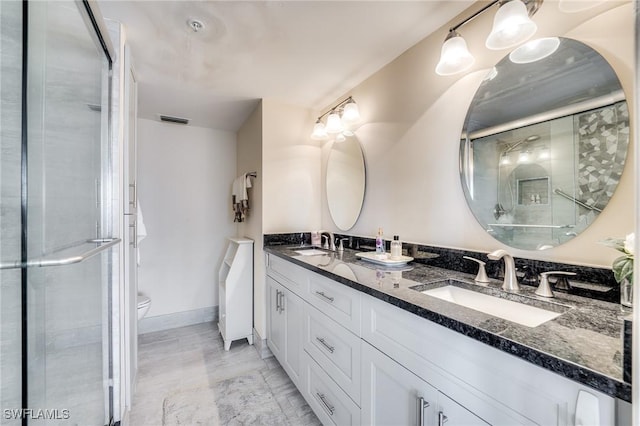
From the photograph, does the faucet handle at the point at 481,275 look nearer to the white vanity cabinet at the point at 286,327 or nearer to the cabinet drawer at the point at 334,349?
the cabinet drawer at the point at 334,349

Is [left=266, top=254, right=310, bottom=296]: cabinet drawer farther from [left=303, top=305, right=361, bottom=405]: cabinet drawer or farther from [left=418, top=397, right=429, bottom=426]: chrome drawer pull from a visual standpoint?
[left=418, top=397, right=429, bottom=426]: chrome drawer pull

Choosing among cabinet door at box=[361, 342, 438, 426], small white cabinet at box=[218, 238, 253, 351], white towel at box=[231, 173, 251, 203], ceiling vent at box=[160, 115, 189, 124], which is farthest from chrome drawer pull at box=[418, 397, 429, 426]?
ceiling vent at box=[160, 115, 189, 124]

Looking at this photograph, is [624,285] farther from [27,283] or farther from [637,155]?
→ [27,283]

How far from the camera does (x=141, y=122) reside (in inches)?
113

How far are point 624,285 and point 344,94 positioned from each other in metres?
2.12

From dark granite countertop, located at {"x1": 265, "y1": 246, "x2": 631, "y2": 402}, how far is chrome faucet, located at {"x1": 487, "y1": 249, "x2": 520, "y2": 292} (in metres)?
0.04

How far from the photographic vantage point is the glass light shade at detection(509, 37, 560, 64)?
1060 millimetres

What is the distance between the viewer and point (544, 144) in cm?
108

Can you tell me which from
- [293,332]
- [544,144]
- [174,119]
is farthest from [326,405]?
[174,119]

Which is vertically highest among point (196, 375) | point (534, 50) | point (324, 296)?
point (534, 50)

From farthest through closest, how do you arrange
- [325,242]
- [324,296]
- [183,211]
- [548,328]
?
[183,211] < [325,242] < [324,296] < [548,328]

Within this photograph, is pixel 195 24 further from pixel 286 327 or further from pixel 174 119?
pixel 286 327

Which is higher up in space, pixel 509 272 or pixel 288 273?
pixel 509 272

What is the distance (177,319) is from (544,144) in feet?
11.4
